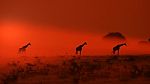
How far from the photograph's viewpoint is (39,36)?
488cm

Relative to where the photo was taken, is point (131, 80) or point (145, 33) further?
point (145, 33)

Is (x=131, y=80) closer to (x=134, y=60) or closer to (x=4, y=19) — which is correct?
(x=134, y=60)

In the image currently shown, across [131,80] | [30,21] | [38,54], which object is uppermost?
[30,21]

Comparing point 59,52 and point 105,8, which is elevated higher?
point 105,8

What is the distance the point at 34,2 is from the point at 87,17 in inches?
27.8

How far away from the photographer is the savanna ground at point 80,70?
446 cm

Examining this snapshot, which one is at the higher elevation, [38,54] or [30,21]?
[30,21]

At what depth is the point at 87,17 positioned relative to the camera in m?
4.90

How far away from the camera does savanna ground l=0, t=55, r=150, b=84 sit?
4.46m

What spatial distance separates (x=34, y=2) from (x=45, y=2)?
0.46ft

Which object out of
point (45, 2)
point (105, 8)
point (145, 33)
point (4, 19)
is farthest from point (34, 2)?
point (145, 33)

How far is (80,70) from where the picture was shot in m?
4.59

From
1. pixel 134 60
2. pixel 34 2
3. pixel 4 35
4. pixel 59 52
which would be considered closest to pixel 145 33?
pixel 134 60

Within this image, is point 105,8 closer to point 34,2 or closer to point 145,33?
point 145,33
